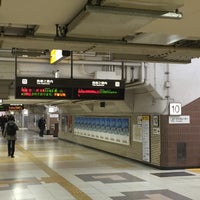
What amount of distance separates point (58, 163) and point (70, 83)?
4.44 metres

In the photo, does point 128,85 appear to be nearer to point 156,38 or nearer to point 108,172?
point 108,172

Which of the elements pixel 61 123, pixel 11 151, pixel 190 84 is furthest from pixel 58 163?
pixel 61 123

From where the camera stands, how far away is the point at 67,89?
9734mm

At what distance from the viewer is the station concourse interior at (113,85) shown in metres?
3.79

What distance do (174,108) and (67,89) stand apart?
12.5 feet

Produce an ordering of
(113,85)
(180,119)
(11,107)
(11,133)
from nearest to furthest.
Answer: (113,85) < (180,119) < (11,133) < (11,107)

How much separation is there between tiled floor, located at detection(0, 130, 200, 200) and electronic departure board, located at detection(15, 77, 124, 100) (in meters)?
2.06

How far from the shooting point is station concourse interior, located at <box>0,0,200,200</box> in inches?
149

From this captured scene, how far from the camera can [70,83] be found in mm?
9727

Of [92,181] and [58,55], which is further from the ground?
[58,55]

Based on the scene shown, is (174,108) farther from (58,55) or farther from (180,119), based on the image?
(58,55)

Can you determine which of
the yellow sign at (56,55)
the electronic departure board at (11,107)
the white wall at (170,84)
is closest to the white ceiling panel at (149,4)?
the yellow sign at (56,55)

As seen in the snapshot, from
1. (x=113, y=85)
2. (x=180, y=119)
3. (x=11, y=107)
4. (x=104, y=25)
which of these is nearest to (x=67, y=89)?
(x=113, y=85)

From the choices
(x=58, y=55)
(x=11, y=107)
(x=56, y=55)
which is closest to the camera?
(x=58, y=55)
